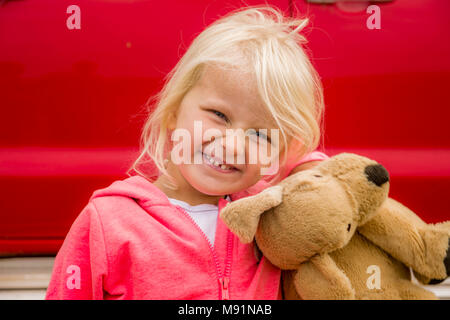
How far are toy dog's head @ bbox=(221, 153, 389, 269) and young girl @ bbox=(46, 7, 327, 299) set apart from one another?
0.41 feet

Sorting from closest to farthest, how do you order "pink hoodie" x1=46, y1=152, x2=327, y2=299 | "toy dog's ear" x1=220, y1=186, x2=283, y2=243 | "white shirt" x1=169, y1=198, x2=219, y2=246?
"toy dog's ear" x1=220, y1=186, x2=283, y2=243 < "pink hoodie" x1=46, y1=152, x2=327, y2=299 < "white shirt" x1=169, y1=198, x2=219, y2=246

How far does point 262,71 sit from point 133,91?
0.39m

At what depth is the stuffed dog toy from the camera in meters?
0.77

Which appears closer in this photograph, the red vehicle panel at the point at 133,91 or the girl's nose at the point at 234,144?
the girl's nose at the point at 234,144

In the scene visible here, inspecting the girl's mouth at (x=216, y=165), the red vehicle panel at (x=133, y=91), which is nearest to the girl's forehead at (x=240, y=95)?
the girl's mouth at (x=216, y=165)

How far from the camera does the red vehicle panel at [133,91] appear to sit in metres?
1.12

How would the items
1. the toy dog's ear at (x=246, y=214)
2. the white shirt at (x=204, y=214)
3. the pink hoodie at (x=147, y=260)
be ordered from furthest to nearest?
the white shirt at (x=204, y=214) → the pink hoodie at (x=147, y=260) → the toy dog's ear at (x=246, y=214)

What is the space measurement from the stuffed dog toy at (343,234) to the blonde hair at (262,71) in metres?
0.21

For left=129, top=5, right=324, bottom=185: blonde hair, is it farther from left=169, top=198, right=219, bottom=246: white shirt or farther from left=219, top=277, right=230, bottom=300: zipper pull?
left=219, top=277, right=230, bottom=300: zipper pull

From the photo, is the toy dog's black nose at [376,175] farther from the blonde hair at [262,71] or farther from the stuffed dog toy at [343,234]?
the blonde hair at [262,71]

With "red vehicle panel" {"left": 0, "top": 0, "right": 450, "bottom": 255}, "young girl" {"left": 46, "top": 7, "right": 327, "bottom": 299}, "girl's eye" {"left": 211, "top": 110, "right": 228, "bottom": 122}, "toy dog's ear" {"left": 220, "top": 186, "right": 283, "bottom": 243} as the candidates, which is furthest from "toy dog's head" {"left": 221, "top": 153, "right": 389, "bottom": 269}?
"red vehicle panel" {"left": 0, "top": 0, "right": 450, "bottom": 255}

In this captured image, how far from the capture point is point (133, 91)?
1.16 meters

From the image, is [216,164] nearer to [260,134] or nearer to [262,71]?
[260,134]
